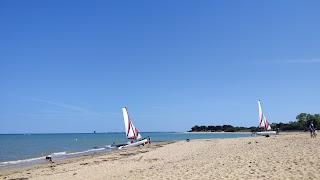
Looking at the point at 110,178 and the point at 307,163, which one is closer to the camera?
the point at 307,163

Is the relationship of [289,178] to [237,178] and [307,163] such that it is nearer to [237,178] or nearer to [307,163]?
Answer: [237,178]

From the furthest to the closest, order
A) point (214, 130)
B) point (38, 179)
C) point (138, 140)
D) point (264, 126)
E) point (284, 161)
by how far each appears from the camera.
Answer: point (214, 130) → point (264, 126) → point (138, 140) → point (38, 179) → point (284, 161)

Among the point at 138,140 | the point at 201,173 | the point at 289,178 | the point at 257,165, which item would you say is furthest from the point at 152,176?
the point at 138,140

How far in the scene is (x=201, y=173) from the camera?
39.5 feet

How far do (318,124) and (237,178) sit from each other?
9312 centimetres

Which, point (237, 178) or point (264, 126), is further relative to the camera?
point (264, 126)

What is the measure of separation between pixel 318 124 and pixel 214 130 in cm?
8751

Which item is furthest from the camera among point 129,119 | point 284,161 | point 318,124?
point 318,124

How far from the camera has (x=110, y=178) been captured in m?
13.7

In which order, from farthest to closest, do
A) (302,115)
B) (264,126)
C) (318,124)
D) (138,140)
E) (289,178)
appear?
(302,115)
(318,124)
(264,126)
(138,140)
(289,178)

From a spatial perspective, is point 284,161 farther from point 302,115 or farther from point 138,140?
point 302,115

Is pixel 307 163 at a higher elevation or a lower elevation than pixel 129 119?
lower

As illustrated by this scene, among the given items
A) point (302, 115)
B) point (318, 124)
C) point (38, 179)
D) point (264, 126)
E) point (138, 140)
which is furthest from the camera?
point (302, 115)

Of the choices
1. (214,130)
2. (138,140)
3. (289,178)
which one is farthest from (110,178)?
(214,130)
